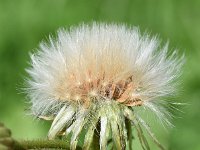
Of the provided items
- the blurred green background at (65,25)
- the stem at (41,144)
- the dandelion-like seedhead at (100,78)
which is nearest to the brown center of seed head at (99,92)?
the dandelion-like seedhead at (100,78)

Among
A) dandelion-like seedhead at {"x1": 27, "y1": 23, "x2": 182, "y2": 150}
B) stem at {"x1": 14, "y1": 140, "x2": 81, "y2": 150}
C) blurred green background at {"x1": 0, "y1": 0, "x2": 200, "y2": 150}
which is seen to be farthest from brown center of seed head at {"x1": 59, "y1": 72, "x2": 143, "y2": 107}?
blurred green background at {"x1": 0, "y1": 0, "x2": 200, "y2": 150}

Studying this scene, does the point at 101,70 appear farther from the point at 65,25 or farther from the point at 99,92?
the point at 65,25

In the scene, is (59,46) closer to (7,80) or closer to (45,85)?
(45,85)

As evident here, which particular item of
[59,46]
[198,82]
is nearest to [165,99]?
[59,46]

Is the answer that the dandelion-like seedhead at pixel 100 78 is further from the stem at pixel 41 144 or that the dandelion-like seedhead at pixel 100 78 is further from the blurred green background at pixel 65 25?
the blurred green background at pixel 65 25

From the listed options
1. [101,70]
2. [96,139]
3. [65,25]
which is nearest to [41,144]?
[96,139]
